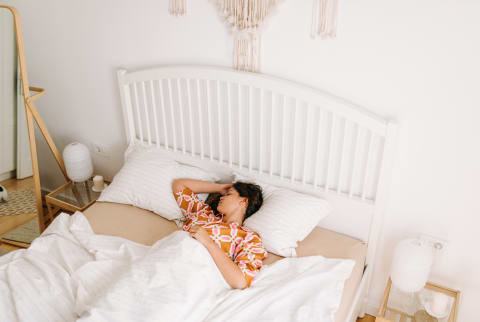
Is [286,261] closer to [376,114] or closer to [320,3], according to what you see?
[376,114]

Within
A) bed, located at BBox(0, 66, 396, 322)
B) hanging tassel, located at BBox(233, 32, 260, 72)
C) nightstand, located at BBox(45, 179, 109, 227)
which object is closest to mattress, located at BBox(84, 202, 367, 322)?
bed, located at BBox(0, 66, 396, 322)

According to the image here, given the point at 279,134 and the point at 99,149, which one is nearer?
the point at 279,134

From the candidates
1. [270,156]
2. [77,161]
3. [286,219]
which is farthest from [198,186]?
[77,161]

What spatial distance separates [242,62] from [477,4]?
0.92m

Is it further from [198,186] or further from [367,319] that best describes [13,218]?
[367,319]

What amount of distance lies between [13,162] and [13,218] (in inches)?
13.5

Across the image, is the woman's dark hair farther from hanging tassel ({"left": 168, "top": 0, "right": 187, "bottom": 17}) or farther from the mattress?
hanging tassel ({"left": 168, "top": 0, "right": 187, "bottom": 17})

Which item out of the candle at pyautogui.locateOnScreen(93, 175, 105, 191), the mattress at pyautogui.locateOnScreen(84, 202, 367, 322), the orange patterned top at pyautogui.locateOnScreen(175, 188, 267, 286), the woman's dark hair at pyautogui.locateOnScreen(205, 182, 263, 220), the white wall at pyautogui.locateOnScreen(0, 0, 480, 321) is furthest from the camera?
the candle at pyautogui.locateOnScreen(93, 175, 105, 191)

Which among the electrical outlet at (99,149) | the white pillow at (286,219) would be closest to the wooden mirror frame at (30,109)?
the electrical outlet at (99,149)

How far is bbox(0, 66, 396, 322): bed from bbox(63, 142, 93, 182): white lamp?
1.43ft

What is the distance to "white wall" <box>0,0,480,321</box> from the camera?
143 cm

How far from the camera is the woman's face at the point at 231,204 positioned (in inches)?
68.4

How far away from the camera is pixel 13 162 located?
7.41 ft

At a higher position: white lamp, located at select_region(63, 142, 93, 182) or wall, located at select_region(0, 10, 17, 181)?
wall, located at select_region(0, 10, 17, 181)
